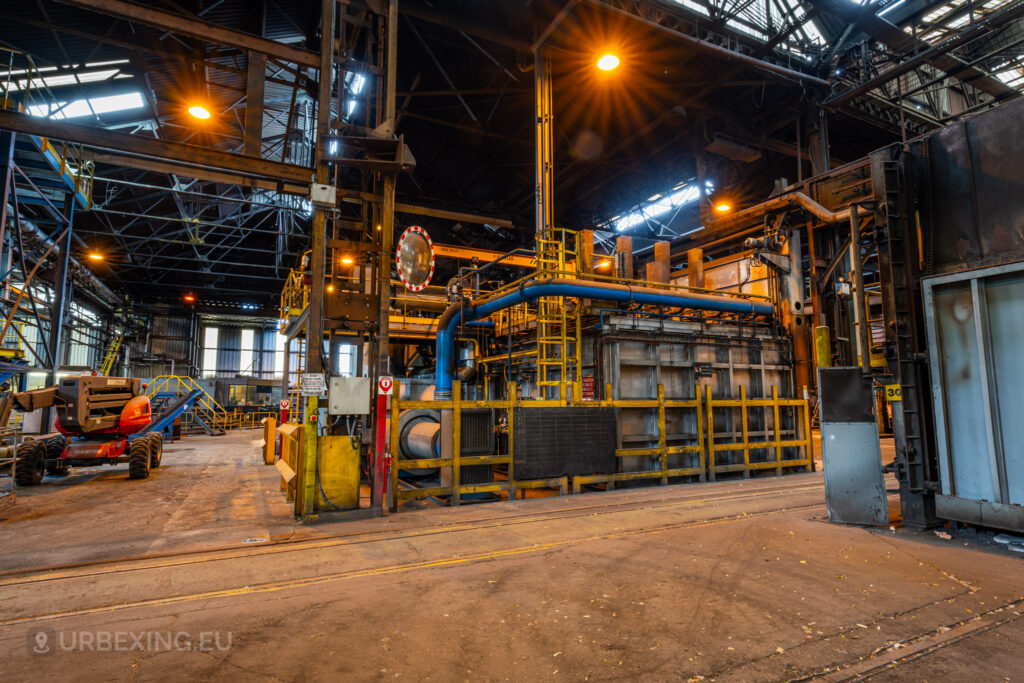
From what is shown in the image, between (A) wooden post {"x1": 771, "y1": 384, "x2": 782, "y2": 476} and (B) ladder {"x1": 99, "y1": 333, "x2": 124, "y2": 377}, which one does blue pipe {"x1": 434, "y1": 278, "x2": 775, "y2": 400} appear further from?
(B) ladder {"x1": 99, "y1": 333, "x2": 124, "y2": 377}

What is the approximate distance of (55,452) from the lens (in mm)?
11656

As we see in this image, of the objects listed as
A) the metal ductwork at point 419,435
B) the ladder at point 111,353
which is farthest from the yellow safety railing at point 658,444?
the ladder at point 111,353

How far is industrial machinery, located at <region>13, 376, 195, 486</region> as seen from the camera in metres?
10.6

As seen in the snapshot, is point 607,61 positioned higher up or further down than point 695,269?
higher up

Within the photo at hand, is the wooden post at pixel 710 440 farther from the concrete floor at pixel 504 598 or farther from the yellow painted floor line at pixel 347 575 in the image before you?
the yellow painted floor line at pixel 347 575

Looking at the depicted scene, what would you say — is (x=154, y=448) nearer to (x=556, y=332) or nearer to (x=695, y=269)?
(x=556, y=332)

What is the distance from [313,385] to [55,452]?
905 centimetres

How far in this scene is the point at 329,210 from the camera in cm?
799

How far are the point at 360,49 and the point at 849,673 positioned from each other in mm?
18221

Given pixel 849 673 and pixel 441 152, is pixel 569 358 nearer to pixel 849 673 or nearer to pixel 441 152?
pixel 849 673

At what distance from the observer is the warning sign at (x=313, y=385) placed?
716cm

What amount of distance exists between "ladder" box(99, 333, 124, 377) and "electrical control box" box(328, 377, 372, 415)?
1292 inches

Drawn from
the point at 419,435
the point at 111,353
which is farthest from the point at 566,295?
the point at 111,353

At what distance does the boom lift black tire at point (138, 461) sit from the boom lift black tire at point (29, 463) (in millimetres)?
1562
